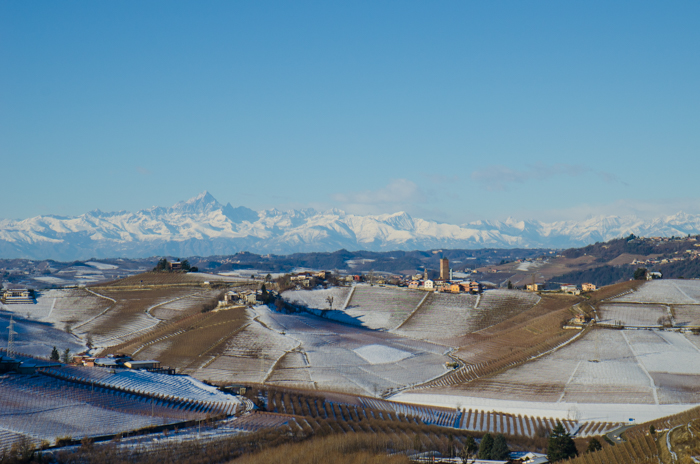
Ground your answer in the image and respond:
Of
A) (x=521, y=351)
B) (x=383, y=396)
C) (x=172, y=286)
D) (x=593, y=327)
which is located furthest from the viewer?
(x=172, y=286)

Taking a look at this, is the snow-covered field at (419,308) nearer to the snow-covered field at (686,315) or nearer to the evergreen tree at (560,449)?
the snow-covered field at (686,315)

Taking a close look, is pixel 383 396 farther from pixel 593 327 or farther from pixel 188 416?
pixel 593 327

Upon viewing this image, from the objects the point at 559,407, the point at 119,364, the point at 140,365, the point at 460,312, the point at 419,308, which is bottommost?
the point at 559,407

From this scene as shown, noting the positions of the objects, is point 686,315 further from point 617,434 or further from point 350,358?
point 617,434

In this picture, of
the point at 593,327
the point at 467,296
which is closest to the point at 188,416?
the point at 593,327

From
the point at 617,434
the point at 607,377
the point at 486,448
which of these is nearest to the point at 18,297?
the point at 607,377

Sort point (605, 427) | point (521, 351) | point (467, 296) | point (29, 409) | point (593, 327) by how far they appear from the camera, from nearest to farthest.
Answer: point (29, 409) < point (605, 427) < point (521, 351) < point (593, 327) < point (467, 296)
